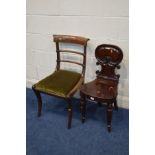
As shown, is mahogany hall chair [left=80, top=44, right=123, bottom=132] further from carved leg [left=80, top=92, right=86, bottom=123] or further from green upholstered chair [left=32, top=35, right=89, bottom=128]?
green upholstered chair [left=32, top=35, right=89, bottom=128]

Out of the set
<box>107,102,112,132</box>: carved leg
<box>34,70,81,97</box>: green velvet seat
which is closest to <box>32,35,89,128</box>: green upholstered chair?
<box>34,70,81,97</box>: green velvet seat

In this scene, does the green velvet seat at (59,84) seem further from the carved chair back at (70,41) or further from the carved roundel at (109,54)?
the carved roundel at (109,54)

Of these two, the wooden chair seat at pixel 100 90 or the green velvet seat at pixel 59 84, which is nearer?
the wooden chair seat at pixel 100 90

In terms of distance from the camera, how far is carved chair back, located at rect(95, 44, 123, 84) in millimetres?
2307

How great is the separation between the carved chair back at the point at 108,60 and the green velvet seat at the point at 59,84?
0.28 m

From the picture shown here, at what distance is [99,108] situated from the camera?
2.75 m

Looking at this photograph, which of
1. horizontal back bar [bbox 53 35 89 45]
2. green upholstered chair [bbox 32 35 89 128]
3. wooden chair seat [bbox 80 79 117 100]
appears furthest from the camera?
horizontal back bar [bbox 53 35 89 45]

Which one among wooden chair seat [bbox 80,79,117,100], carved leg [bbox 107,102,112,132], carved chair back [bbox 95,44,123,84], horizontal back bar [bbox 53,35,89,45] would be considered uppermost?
horizontal back bar [bbox 53,35,89,45]

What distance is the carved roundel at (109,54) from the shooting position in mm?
2295

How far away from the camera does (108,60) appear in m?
2.37

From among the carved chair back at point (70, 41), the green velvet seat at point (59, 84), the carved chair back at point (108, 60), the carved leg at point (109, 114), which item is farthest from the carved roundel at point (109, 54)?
the carved leg at point (109, 114)

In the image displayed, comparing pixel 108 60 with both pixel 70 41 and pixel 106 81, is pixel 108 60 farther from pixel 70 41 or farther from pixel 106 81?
pixel 70 41
